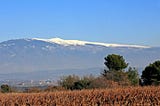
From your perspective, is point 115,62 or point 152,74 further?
point 115,62

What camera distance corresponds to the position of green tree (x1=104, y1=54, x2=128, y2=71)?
71.4 metres

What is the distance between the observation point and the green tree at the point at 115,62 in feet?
234

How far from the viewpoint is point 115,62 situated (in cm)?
7225

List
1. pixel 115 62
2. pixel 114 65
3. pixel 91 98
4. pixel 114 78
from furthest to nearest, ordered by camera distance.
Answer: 1. pixel 114 65
2. pixel 115 62
3. pixel 114 78
4. pixel 91 98

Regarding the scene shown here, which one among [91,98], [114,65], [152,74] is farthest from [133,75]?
[91,98]

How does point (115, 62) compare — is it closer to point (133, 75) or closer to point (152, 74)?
point (133, 75)

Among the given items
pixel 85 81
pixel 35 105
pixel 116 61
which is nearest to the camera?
pixel 35 105

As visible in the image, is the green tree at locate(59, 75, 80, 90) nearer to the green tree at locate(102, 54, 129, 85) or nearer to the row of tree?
the row of tree

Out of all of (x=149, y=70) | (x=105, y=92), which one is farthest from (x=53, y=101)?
(x=149, y=70)

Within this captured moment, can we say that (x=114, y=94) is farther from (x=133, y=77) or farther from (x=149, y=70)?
(x=133, y=77)

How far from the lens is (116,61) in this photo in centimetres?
7200

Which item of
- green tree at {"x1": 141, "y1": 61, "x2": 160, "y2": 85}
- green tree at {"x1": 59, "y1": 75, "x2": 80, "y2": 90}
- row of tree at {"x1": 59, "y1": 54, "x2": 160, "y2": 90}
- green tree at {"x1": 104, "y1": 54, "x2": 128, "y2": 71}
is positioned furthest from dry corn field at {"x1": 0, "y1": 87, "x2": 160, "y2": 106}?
green tree at {"x1": 104, "y1": 54, "x2": 128, "y2": 71}

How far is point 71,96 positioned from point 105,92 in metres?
1.99

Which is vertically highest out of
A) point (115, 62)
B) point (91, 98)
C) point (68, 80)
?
point (115, 62)
